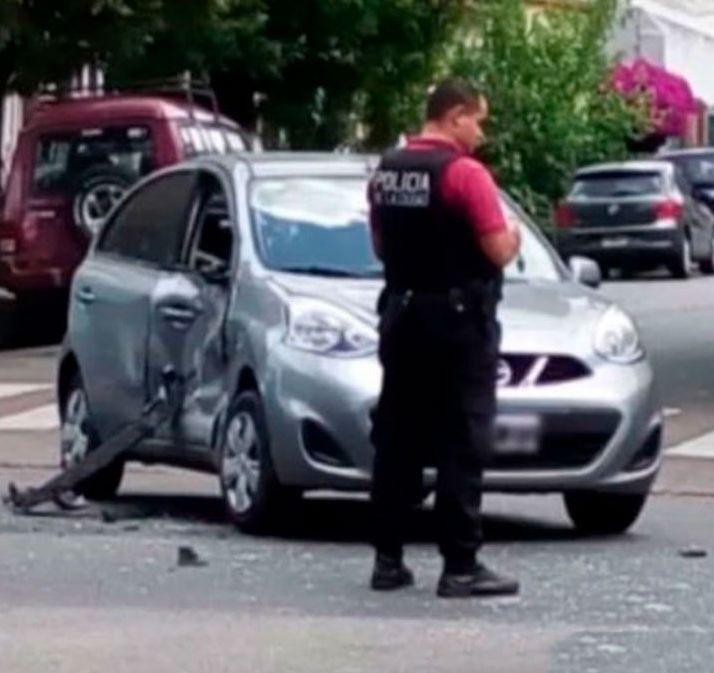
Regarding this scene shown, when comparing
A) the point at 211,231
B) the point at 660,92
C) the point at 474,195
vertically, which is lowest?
the point at 660,92

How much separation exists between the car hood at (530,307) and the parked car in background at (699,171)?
3001 centimetres

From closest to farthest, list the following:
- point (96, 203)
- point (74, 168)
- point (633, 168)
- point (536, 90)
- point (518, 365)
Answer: point (518, 365) < point (96, 203) < point (74, 168) < point (633, 168) < point (536, 90)

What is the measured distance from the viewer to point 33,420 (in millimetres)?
20422

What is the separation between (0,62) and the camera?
103 feet

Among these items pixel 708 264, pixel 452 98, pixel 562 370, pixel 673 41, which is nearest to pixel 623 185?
pixel 708 264

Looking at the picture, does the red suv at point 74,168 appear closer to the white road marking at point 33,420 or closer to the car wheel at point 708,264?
the white road marking at point 33,420

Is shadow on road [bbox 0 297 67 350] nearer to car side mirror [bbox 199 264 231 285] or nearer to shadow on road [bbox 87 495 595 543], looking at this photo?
shadow on road [bbox 87 495 595 543]

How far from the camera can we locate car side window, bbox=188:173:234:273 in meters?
14.5

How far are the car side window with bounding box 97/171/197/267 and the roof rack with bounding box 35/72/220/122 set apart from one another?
48.4ft

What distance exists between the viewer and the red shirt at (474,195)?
11547 millimetres

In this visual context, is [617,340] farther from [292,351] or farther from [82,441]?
[82,441]

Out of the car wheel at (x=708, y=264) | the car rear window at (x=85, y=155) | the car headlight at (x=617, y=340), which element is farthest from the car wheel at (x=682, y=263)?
the car headlight at (x=617, y=340)

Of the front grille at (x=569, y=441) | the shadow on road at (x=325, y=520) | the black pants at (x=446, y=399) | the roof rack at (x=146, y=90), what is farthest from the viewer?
the roof rack at (x=146, y=90)

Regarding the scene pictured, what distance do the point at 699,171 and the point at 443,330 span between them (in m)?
34.4
